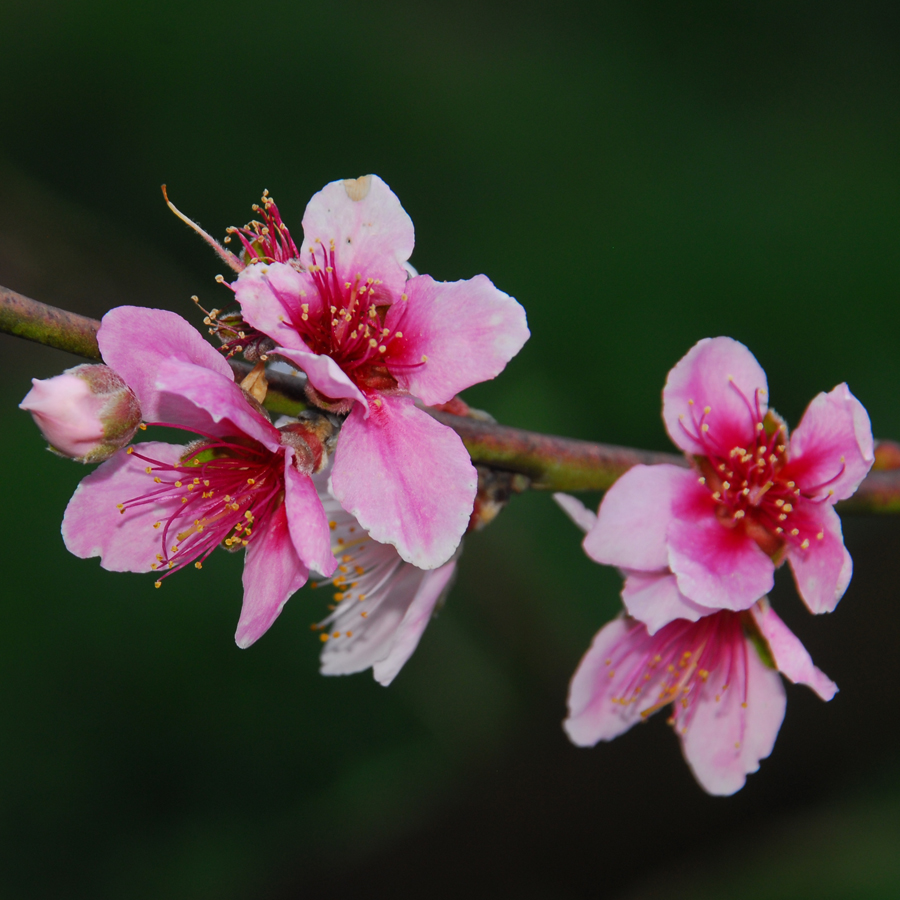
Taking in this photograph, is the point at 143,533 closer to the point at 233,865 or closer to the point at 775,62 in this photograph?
the point at 233,865

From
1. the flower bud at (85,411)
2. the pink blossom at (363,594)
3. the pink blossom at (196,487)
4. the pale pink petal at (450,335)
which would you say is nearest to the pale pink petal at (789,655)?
the pink blossom at (363,594)

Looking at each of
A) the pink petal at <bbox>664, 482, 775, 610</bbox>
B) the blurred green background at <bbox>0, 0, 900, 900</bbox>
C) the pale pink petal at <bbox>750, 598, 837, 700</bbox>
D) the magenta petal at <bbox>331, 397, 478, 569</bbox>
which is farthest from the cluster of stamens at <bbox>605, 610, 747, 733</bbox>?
the blurred green background at <bbox>0, 0, 900, 900</bbox>

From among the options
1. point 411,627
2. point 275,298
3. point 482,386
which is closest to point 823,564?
point 411,627

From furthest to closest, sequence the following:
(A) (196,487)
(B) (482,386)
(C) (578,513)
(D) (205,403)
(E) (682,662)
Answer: (B) (482,386) < (E) (682,662) < (C) (578,513) < (A) (196,487) < (D) (205,403)

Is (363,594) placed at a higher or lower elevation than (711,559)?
higher

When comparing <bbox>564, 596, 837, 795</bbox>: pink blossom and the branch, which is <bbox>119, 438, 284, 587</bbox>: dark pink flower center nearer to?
the branch

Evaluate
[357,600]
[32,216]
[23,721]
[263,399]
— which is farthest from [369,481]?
[32,216]

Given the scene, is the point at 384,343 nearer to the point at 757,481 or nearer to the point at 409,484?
the point at 409,484
